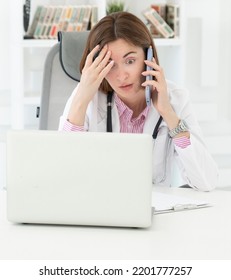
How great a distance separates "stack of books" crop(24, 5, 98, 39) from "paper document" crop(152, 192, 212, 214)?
2.24 meters

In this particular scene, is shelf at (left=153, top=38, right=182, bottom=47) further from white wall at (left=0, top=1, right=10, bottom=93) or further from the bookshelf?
white wall at (left=0, top=1, right=10, bottom=93)

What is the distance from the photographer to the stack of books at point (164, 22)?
431 centimetres

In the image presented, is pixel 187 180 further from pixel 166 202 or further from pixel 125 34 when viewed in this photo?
pixel 125 34

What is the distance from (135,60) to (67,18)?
1839 millimetres

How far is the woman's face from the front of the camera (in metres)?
2.49

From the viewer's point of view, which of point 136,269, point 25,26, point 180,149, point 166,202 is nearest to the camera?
point 136,269

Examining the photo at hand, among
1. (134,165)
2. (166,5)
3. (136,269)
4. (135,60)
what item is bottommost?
(136,269)

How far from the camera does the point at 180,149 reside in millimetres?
2443

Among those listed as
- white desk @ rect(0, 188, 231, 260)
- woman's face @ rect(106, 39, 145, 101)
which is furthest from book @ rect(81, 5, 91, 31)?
white desk @ rect(0, 188, 231, 260)

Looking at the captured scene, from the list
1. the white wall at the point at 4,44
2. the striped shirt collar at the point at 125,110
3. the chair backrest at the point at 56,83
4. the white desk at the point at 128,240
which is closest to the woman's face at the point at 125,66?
the striped shirt collar at the point at 125,110

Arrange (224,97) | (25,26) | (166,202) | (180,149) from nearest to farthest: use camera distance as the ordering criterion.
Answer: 1. (166,202)
2. (180,149)
3. (25,26)
4. (224,97)

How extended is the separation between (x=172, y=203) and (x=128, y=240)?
14.8 inches

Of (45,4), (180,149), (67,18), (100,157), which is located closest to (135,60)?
(180,149)

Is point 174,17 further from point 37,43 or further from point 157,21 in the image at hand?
point 37,43
